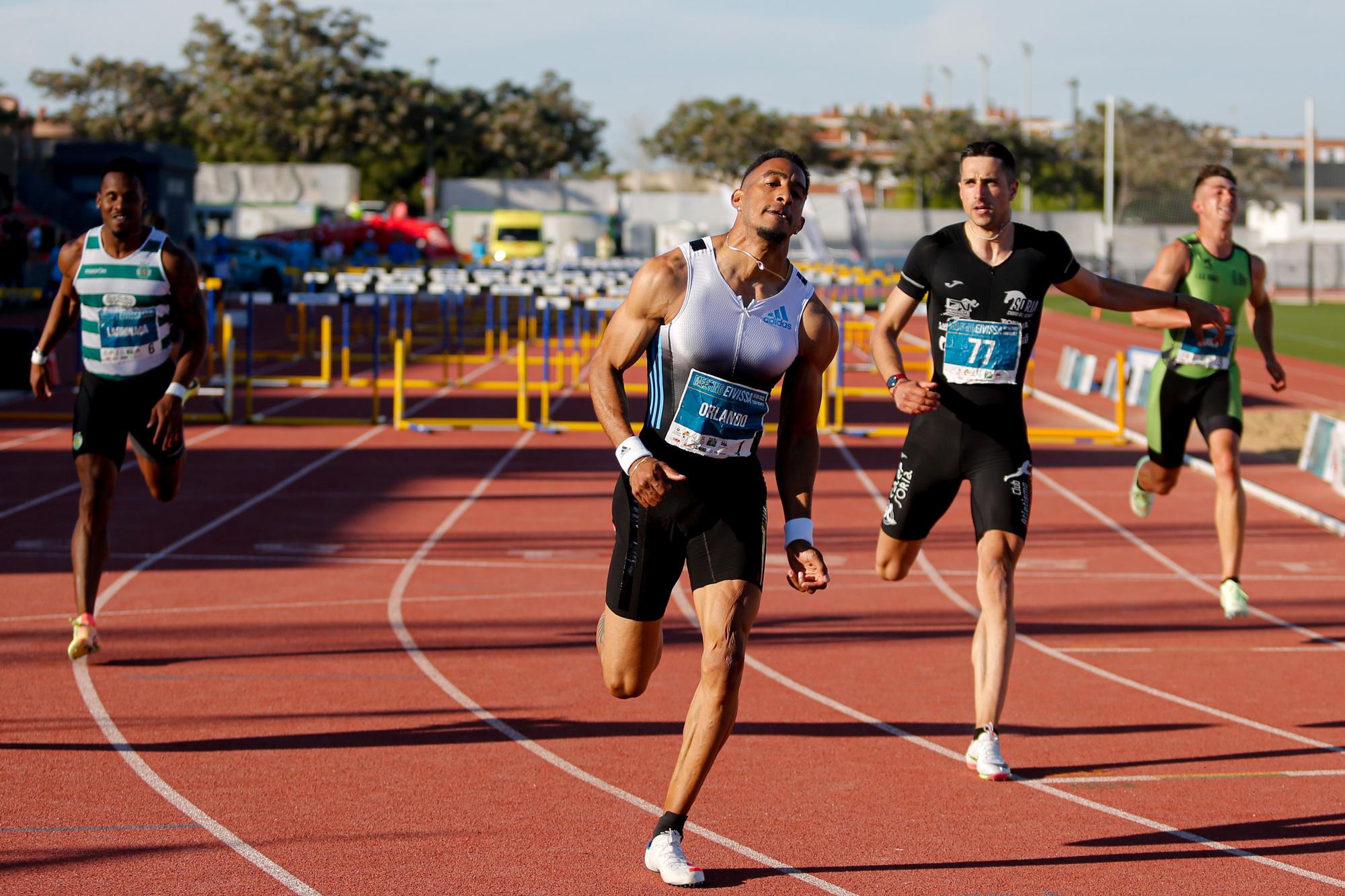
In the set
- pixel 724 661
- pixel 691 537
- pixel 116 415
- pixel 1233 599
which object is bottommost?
pixel 1233 599

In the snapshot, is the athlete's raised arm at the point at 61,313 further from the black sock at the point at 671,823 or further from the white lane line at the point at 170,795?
the black sock at the point at 671,823

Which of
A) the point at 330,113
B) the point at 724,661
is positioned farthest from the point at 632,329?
the point at 330,113

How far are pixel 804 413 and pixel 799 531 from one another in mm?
351

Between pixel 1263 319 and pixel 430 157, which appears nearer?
pixel 1263 319

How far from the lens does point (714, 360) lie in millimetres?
4836

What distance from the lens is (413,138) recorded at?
80312 millimetres

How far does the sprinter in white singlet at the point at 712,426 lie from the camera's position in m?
4.77

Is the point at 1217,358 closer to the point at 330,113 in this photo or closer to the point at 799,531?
the point at 799,531

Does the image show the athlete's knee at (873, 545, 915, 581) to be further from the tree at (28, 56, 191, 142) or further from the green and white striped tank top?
the tree at (28, 56, 191, 142)

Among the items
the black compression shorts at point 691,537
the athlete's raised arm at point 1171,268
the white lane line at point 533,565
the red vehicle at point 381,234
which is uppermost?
the red vehicle at point 381,234

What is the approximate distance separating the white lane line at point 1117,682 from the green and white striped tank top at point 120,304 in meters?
3.03

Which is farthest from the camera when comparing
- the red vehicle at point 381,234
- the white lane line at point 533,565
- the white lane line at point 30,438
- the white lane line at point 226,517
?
the red vehicle at point 381,234

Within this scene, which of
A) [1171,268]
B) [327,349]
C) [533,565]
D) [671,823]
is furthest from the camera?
[327,349]

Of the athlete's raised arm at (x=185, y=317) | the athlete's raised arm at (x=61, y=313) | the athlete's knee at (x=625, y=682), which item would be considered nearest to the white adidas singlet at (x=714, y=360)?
the athlete's knee at (x=625, y=682)
